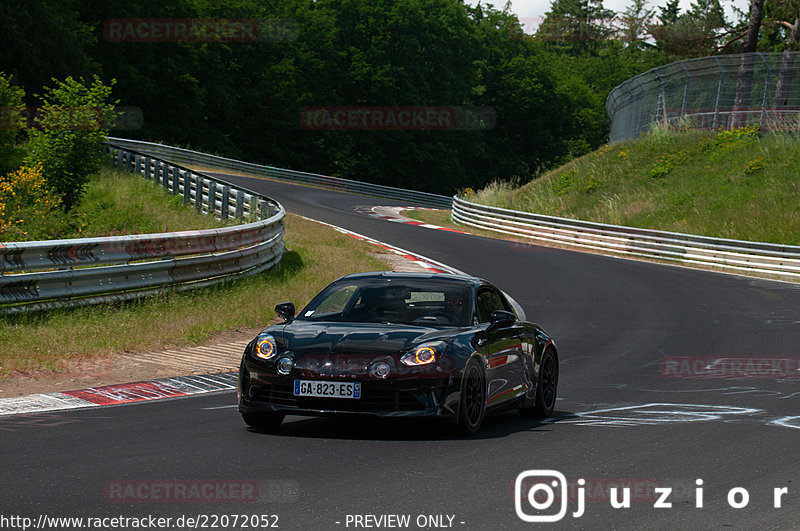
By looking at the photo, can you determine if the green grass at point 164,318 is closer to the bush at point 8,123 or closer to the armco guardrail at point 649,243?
the bush at point 8,123

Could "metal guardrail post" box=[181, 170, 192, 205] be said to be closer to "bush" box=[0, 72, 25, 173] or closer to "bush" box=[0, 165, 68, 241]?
"bush" box=[0, 72, 25, 173]

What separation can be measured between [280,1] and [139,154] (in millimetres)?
55339

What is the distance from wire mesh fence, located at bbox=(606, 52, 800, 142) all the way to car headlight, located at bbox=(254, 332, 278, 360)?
114ft

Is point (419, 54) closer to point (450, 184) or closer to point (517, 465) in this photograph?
→ point (450, 184)

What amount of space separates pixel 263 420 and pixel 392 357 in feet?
3.83

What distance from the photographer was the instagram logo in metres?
5.54

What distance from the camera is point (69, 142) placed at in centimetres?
2620

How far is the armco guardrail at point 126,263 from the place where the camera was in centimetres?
1255

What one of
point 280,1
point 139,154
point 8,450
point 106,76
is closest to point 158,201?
point 139,154

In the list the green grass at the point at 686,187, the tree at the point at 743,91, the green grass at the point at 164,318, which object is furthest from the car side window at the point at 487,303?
the tree at the point at 743,91
